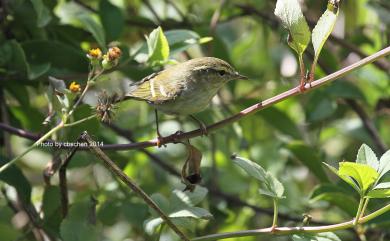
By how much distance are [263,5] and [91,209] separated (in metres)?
1.54

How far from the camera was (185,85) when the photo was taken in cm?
269

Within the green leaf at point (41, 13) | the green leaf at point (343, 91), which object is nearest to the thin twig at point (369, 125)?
the green leaf at point (343, 91)

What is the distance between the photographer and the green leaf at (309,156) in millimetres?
2527

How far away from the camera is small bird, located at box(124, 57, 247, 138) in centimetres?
250

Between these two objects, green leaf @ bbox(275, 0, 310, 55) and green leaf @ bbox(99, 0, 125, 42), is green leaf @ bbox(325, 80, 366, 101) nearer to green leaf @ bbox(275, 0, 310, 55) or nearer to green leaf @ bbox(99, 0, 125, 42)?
green leaf @ bbox(99, 0, 125, 42)

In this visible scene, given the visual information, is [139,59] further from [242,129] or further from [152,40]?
[242,129]

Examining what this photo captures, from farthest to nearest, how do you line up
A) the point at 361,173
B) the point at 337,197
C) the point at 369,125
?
the point at 369,125 < the point at 337,197 < the point at 361,173

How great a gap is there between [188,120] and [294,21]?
1.53 meters

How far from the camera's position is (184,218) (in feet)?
6.10

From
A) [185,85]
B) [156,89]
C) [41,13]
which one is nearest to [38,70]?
[41,13]

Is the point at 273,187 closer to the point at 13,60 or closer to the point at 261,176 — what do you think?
the point at 261,176

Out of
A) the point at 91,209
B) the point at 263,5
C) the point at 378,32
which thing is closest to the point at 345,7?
the point at 378,32

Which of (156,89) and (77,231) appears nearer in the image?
(77,231)

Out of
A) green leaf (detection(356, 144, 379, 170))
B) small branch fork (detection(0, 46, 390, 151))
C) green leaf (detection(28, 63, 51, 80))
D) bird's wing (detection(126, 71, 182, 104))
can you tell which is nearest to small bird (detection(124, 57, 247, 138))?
bird's wing (detection(126, 71, 182, 104))
